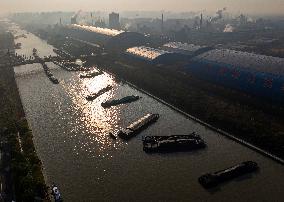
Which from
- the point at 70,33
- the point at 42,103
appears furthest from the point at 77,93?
the point at 70,33

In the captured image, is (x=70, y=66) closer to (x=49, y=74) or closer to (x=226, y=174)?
(x=49, y=74)

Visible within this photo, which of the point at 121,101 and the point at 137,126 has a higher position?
the point at 137,126

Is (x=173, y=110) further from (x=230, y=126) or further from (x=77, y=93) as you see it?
(x=77, y=93)

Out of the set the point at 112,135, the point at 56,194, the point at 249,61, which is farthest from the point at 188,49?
the point at 56,194

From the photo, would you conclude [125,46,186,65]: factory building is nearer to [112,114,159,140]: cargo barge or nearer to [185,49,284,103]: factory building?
[185,49,284,103]: factory building

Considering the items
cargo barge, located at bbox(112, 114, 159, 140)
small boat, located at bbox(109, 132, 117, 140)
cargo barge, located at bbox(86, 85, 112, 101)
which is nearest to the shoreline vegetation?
small boat, located at bbox(109, 132, 117, 140)

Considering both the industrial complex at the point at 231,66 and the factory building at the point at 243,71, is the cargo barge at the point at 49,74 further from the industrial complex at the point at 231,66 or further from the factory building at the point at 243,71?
the factory building at the point at 243,71
